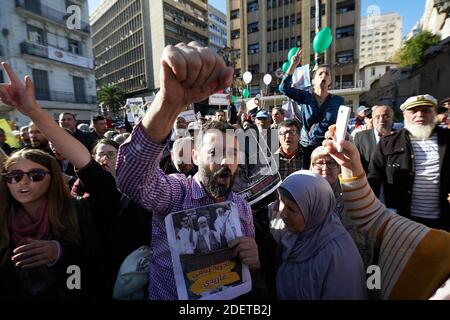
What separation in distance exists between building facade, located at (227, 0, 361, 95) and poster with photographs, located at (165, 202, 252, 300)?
32.5 meters

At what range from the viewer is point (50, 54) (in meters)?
23.8

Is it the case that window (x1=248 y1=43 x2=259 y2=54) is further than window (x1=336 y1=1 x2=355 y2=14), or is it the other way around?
window (x1=248 y1=43 x2=259 y2=54)

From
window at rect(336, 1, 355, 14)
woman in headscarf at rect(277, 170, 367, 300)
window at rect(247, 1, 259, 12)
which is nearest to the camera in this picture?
woman in headscarf at rect(277, 170, 367, 300)

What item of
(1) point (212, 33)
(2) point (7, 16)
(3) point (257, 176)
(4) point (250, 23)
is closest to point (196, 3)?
(1) point (212, 33)

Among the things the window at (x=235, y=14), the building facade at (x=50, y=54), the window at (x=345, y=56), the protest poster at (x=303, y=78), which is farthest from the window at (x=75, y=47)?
the window at (x=345, y=56)

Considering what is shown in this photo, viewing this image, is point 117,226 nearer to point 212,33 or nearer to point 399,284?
point 399,284

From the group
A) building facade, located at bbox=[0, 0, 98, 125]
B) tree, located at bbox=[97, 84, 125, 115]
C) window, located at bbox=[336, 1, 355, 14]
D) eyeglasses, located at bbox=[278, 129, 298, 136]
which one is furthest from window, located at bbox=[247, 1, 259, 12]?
eyeglasses, located at bbox=[278, 129, 298, 136]

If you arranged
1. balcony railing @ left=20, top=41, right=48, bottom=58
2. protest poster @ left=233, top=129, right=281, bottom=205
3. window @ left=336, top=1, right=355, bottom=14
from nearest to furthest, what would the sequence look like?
protest poster @ left=233, top=129, right=281, bottom=205, balcony railing @ left=20, top=41, right=48, bottom=58, window @ left=336, top=1, right=355, bottom=14

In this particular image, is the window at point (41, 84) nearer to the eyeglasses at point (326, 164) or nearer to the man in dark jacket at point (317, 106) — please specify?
the man in dark jacket at point (317, 106)

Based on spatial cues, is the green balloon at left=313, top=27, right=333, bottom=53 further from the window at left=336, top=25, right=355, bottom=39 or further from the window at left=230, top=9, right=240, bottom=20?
the window at left=230, top=9, right=240, bottom=20

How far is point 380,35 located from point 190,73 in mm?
125366

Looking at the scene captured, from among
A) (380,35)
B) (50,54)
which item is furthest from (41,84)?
(380,35)

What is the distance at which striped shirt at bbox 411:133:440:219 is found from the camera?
2.55 metres
